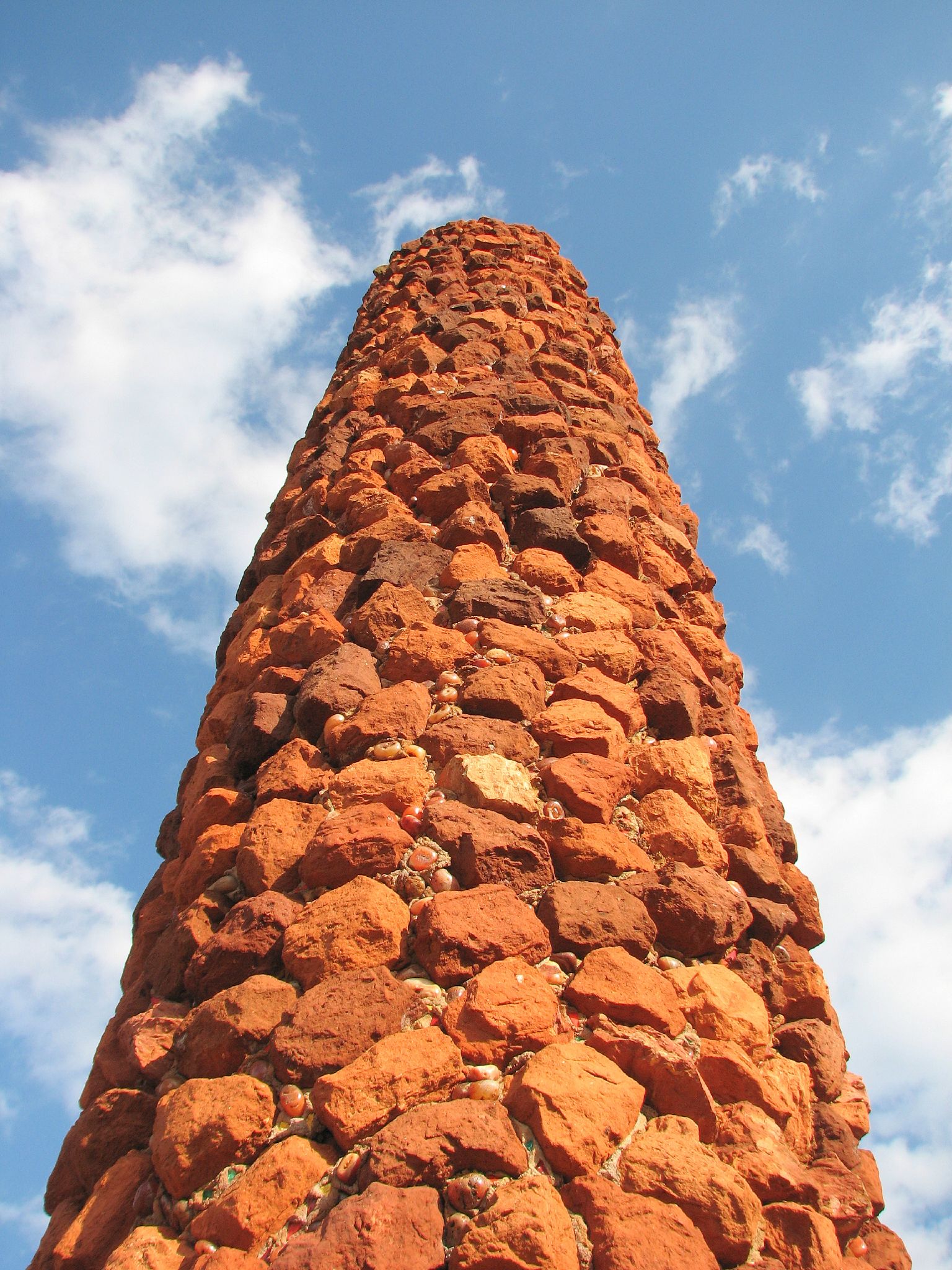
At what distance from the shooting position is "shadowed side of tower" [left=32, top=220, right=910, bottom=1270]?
150 cm

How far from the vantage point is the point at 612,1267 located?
1.38 m

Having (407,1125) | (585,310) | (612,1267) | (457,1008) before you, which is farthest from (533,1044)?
(585,310)

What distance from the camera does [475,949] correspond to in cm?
184

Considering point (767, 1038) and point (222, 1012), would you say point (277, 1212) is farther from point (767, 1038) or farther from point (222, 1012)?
point (767, 1038)

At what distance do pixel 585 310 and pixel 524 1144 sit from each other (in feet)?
15.9

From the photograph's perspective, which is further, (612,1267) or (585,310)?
(585,310)

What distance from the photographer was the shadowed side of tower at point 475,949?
150cm

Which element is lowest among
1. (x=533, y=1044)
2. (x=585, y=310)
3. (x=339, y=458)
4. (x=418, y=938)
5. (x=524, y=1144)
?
(x=524, y=1144)

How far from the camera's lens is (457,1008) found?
175 cm

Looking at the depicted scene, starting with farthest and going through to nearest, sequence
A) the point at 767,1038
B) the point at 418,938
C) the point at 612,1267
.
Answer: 1. the point at 767,1038
2. the point at 418,938
3. the point at 612,1267

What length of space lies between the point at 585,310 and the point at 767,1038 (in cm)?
444

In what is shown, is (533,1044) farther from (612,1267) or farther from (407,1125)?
(612,1267)

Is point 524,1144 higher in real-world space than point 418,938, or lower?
lower

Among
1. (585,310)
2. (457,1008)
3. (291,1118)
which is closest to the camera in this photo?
(291,1118)
